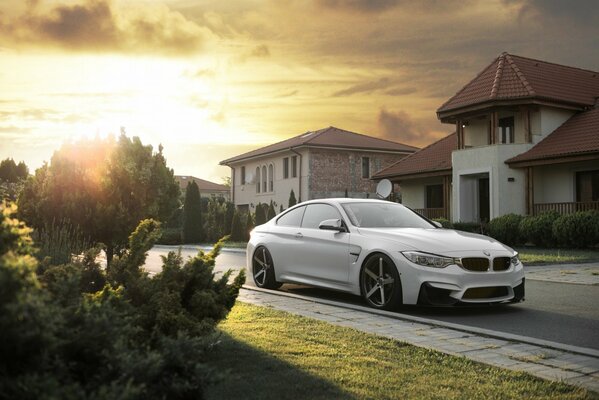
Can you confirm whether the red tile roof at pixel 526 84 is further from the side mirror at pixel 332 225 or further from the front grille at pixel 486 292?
the front grille at pixel 486 292

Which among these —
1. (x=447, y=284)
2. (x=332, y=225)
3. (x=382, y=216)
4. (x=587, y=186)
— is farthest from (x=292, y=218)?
(x=587, y=186)

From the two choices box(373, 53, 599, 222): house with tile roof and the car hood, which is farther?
box(373, 53, 599, 222): house with tile roof

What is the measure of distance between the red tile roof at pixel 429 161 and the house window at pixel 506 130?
9.44ft

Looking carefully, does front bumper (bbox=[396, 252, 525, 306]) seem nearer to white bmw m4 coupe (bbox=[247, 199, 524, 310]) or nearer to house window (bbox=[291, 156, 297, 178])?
white bmw m4 coupe (bbox=[247, 199, 524, 310])

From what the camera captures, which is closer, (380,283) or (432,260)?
(432,260)

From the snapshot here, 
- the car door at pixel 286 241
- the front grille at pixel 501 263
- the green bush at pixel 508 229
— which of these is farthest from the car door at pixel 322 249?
the green bush at pixel 508 229

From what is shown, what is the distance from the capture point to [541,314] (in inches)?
346

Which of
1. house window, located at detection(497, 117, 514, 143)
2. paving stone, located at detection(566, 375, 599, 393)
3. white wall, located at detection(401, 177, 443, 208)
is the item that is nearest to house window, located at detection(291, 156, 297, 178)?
white wall, located at detection(401, 177, 443, 208)

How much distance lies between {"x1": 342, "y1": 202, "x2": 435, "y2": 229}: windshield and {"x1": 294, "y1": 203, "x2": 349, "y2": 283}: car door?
0.85 ft

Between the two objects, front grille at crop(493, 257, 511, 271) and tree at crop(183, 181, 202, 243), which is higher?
tree at crop(183, 181, 202, 243)

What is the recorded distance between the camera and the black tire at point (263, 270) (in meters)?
11.3

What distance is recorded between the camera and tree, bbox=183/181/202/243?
36531 mm

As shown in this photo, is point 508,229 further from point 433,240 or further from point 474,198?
point 433,240

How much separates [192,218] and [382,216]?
27526 mm
